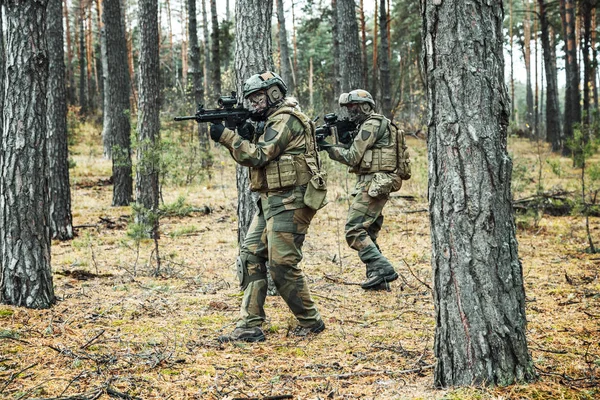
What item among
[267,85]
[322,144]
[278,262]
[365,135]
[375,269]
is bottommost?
[375,269]

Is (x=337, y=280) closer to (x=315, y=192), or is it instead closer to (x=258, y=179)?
(x=315, y=192)

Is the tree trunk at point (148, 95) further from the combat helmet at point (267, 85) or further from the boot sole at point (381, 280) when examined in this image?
the combat helmet at point (267, 85)

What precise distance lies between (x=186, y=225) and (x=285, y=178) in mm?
6386

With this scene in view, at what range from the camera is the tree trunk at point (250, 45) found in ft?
19.4

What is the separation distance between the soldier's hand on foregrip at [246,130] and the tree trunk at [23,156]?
1841mm

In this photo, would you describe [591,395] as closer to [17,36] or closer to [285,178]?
[285,178]

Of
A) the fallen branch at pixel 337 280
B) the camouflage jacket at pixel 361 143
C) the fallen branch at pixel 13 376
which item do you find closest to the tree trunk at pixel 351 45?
the camouflage jacket at pixel 361 143

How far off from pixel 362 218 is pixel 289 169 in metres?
2.40

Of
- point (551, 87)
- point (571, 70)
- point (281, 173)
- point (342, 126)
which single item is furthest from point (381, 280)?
point (551, 87)

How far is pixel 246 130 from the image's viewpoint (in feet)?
16.5

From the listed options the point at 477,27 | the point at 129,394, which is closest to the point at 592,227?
the point at 477,27

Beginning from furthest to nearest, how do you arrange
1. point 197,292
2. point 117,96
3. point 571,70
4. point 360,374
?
point 571,70, point 117,96, point 197,292, point 360,374

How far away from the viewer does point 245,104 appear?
5277 millimetres

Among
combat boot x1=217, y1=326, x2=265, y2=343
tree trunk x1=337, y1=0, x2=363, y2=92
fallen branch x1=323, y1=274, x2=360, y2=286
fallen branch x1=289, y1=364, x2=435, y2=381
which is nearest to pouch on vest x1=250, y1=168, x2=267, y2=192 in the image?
combat boot x1=217, y1=326, x2=265, y2=343
